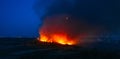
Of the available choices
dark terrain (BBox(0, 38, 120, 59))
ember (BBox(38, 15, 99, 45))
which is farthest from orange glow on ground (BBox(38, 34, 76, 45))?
dark terrain (BBox(0, 38, 120, 59))

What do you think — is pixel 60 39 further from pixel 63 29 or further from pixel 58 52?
pixel 58 52

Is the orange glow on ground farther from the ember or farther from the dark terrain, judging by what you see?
the dark terrain

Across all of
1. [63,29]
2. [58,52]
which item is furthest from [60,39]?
[58,52]

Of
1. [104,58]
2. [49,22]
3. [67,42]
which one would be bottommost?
[104,58]

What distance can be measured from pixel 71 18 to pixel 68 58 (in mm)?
56087

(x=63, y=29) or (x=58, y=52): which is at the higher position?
(x=63, y=29)

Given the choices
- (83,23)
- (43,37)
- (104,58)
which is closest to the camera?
(104,58)

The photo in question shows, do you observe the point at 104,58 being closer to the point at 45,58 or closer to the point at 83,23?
the point at 45,58

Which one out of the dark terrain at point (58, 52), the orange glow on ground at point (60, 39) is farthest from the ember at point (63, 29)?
the dark terrain at point (58, 52)

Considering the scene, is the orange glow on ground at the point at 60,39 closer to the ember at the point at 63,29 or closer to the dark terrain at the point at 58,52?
the ember at the point at 63,29

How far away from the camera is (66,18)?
13912 centimetres

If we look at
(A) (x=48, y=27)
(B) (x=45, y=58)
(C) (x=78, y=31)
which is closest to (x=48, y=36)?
(A) (x=48, y=27)

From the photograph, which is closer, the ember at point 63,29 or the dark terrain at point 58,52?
the dark terrain at point 58,52

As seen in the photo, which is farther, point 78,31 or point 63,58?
point 78,31
